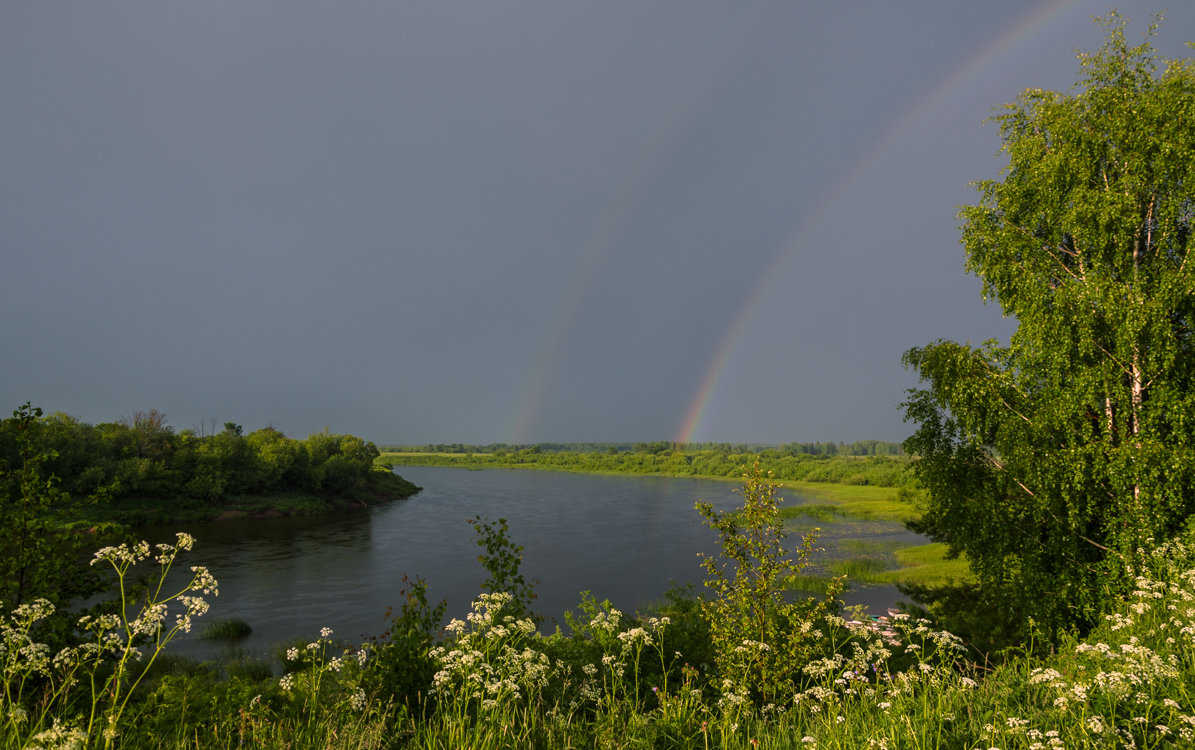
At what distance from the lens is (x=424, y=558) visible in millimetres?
36906

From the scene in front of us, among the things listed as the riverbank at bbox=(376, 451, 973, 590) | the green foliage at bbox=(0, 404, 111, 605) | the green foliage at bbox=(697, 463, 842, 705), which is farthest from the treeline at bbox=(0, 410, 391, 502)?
the riverbank at bbox=(376, 451, 973, 590)

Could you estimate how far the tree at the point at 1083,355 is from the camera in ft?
33.7

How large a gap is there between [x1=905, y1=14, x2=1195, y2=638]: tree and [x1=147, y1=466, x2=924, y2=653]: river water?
36.4ft

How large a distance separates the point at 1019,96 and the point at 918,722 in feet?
53.3

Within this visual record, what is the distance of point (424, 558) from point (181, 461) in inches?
1322

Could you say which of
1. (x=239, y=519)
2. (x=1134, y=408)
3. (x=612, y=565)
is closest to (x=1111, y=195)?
(x=1134, y=408)

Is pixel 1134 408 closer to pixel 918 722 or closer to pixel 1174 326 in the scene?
pixel 1174 326

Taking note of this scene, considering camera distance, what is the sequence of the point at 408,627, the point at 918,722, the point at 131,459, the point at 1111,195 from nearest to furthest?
1. the point at 918,722
2. the point at 408,627
3. the point at 1111,195
4. the point at 131,459

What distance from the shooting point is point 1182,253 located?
432 inches

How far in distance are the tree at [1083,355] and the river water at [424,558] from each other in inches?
437

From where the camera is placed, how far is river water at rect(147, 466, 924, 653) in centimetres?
2414

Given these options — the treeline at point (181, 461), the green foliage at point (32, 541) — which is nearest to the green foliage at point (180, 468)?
the treeline at point (181, 461)

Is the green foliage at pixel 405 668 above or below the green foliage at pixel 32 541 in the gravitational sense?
below

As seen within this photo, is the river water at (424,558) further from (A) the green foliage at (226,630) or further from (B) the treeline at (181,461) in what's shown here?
(B) the treeline at (181,461)
